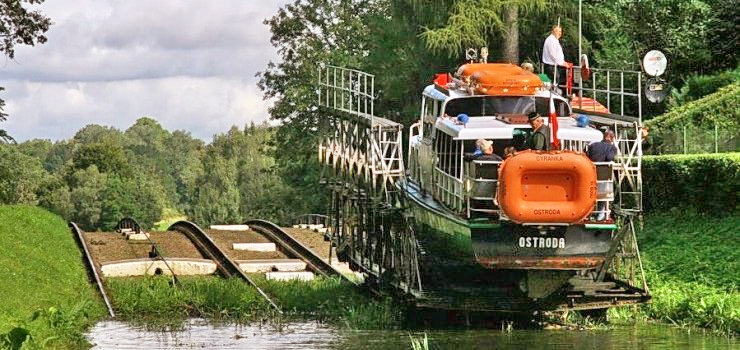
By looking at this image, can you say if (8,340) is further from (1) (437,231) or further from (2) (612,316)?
(2) (612,316)

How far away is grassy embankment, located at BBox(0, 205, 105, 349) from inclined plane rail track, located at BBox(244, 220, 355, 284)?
5.07 metres

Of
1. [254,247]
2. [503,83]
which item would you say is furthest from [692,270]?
[254,247]

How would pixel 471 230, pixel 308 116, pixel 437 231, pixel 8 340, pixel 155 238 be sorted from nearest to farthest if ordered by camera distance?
pixel 8 340
pixel 471 230
pixel 437 231
pixel 155 238
pixel 308 116

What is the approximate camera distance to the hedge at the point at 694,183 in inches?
1189

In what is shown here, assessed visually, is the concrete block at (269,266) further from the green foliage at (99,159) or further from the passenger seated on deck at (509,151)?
the green foliage at (99,159)

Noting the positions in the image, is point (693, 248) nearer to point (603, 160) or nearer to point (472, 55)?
point (472, 55)

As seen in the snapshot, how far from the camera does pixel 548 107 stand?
26141mm

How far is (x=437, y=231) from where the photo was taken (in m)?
25.1

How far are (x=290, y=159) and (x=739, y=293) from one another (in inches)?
1902

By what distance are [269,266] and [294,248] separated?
430cm

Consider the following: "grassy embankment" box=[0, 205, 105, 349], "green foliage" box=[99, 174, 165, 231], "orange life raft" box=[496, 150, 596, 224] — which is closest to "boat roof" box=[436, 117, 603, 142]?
"orange life raft" box=[496, 150, 596, 224]

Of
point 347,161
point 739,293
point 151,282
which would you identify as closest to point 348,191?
point 347,161

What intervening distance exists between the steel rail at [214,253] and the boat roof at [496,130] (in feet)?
17.3

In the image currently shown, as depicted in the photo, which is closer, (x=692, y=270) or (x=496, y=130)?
(x=496, y=130)
